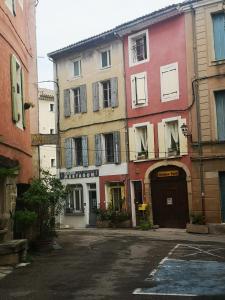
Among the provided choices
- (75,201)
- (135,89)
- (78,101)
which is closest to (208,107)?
(135,89)

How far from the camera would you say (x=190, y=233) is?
22.0m

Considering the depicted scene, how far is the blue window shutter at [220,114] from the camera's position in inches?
890

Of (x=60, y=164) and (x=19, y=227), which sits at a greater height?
(x=60, y=164)

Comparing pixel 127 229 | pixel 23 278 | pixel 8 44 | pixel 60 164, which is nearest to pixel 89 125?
pixel 60 164

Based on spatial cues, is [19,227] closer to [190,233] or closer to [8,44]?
[8,44]

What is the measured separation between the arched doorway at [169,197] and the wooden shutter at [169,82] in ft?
11.2

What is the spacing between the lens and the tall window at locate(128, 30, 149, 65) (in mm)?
26109

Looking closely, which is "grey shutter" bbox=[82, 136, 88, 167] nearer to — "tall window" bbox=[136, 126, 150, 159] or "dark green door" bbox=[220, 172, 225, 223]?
"tall window" bbox=[136, 126, 150, 159]

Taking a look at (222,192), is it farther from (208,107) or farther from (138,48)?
(138,48)

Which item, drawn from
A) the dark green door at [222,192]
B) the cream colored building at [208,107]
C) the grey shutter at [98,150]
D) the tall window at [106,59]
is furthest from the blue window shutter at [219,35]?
the grey shutter at [98,150]

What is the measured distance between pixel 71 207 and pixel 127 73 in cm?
839

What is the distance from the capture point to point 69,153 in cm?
2920

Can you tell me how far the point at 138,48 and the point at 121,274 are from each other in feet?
59.4

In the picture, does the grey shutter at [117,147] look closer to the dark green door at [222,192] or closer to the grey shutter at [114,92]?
the grey shutter at [114,92]
